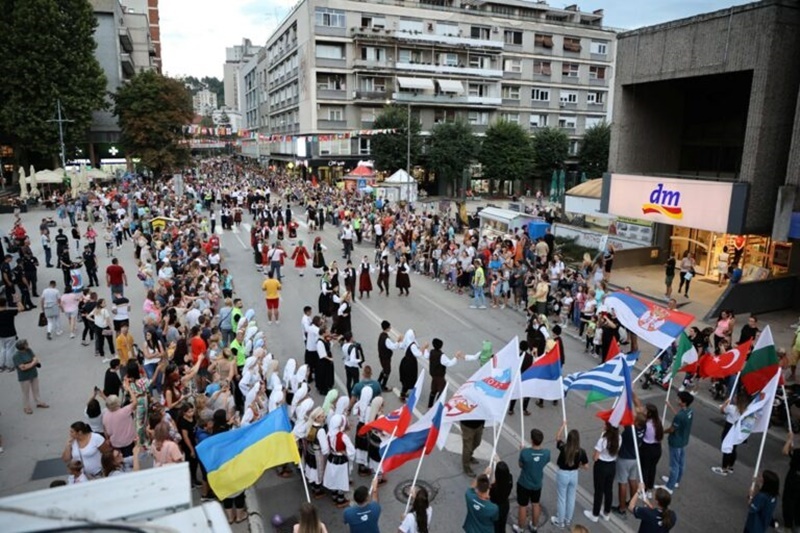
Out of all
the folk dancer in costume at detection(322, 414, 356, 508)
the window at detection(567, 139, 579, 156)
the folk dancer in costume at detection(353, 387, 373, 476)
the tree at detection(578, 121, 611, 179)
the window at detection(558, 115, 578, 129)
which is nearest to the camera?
the folk dancer in costume at detection(322, 414, 356, 508)

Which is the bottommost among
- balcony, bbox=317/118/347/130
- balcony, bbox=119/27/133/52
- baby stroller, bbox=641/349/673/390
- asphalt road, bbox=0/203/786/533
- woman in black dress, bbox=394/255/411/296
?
asphalt road, bbox=0/203/786/533

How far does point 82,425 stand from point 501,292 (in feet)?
43.9

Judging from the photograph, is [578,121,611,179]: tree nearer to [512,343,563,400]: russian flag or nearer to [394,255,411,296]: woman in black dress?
[394,255,411,296]: woman in black dress

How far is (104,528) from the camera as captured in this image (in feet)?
8.32

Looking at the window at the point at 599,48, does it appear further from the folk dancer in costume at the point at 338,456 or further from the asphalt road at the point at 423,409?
the folk dancer in costume at the point at 338,456

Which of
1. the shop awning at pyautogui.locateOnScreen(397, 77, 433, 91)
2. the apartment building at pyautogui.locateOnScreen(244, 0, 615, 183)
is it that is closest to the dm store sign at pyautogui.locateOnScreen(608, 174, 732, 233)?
the apartment building at pyautogui.locateOnScreen(244, 0, 615, 183)

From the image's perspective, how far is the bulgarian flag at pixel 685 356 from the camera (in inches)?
393

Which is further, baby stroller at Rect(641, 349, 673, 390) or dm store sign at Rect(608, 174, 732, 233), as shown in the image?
dm store sign at Rect(608, 174, 732, 233)

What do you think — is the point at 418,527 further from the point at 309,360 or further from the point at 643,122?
the point at 643,122

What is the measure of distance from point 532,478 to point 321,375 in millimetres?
5178

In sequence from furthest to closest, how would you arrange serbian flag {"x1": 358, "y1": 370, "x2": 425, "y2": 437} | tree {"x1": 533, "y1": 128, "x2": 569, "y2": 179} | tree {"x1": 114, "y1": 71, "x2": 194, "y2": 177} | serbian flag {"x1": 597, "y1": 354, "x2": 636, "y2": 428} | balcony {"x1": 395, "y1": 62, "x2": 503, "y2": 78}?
tree {"x1": 533, "y1": 128, "x2": 569, "y2": 179}, balcony {"x1": 395, "y1": 62, "x2": 503, "y2": 78}, tree {"x1": 114, "y1": 71, "x2": 194, "y2": 177}, serbian flag {"x1": 597, "y1": 354, "x2": 636, "y2": 428}, serbian flag {"x1": 358, "y1": 370, "x2": 425, "y2": 437}

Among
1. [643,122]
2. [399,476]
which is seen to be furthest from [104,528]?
[643,122]

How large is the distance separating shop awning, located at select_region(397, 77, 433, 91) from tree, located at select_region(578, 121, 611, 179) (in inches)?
676

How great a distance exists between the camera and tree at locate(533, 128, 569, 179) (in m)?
55.8
